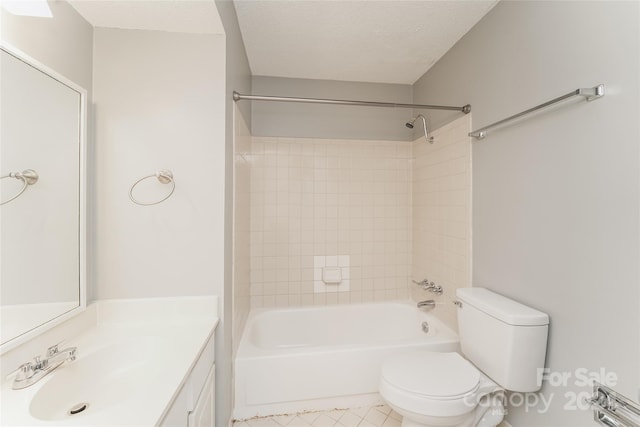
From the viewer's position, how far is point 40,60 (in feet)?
3.47

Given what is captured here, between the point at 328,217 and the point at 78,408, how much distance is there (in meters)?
1.91

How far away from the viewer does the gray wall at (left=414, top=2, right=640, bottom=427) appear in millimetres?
978

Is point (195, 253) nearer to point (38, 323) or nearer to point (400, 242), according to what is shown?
point (38, 323)

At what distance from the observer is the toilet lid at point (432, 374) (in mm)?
1320

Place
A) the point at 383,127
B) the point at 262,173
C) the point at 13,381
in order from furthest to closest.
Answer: the point at 383,127
the point at 262,173
the point at 13,381

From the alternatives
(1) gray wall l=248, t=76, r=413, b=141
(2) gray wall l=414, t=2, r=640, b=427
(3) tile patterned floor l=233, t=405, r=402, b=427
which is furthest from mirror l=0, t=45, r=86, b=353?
(2) gray wall l=414, t=2, r=640, b=427

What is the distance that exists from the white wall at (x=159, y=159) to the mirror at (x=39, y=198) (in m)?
0.12

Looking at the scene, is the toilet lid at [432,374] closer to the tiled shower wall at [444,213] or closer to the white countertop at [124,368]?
the tiled shower wall at [444,213]

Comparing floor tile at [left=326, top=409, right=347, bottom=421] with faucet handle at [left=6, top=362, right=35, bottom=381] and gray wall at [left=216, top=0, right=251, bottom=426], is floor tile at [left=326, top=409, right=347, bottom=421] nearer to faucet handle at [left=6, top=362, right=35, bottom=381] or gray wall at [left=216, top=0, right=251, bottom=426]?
gray wall at [left=216, top=0, right=251, bottom=426]

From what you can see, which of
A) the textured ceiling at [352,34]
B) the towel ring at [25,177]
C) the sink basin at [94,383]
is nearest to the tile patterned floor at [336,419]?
the sink basin at [94,383]

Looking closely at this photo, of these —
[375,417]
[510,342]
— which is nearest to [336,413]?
[375,417]

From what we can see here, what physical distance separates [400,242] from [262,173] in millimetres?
1377

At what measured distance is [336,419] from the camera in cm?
171

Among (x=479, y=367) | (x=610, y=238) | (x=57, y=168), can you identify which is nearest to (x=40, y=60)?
(x=57, y=168)
